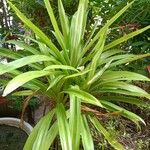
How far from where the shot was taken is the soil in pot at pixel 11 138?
1693 mm

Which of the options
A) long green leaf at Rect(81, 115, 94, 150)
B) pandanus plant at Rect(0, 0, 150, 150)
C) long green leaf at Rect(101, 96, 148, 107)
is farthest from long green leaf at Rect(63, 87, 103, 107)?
long green leaf at Rect(101, 96, 148, 107)

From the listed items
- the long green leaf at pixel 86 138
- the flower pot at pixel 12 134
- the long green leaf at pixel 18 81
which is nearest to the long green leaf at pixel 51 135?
the long green leaf at pixel 86 138

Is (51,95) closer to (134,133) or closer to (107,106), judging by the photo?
(107,106)

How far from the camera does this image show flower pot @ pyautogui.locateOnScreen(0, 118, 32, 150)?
1694 mm

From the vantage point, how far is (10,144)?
1.72m

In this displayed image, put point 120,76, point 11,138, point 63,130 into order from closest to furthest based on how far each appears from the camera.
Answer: point 63,130 → point 120,76 → point 11,138

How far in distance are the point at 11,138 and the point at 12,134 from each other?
23mm

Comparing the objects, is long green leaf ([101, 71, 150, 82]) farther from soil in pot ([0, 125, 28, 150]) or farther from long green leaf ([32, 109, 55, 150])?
soil in pot ([0, 125, 28, 150])

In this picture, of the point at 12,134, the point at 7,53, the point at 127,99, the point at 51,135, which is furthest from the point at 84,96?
the point at 12,134

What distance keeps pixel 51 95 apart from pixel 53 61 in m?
0.16

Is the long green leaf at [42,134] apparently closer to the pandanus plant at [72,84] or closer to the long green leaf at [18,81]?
the pandanus plant at [72,84]

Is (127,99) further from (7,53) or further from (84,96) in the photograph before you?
(7,53)

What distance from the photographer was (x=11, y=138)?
5.69ft

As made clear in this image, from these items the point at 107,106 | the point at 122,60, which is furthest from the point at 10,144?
the point at 122,60
